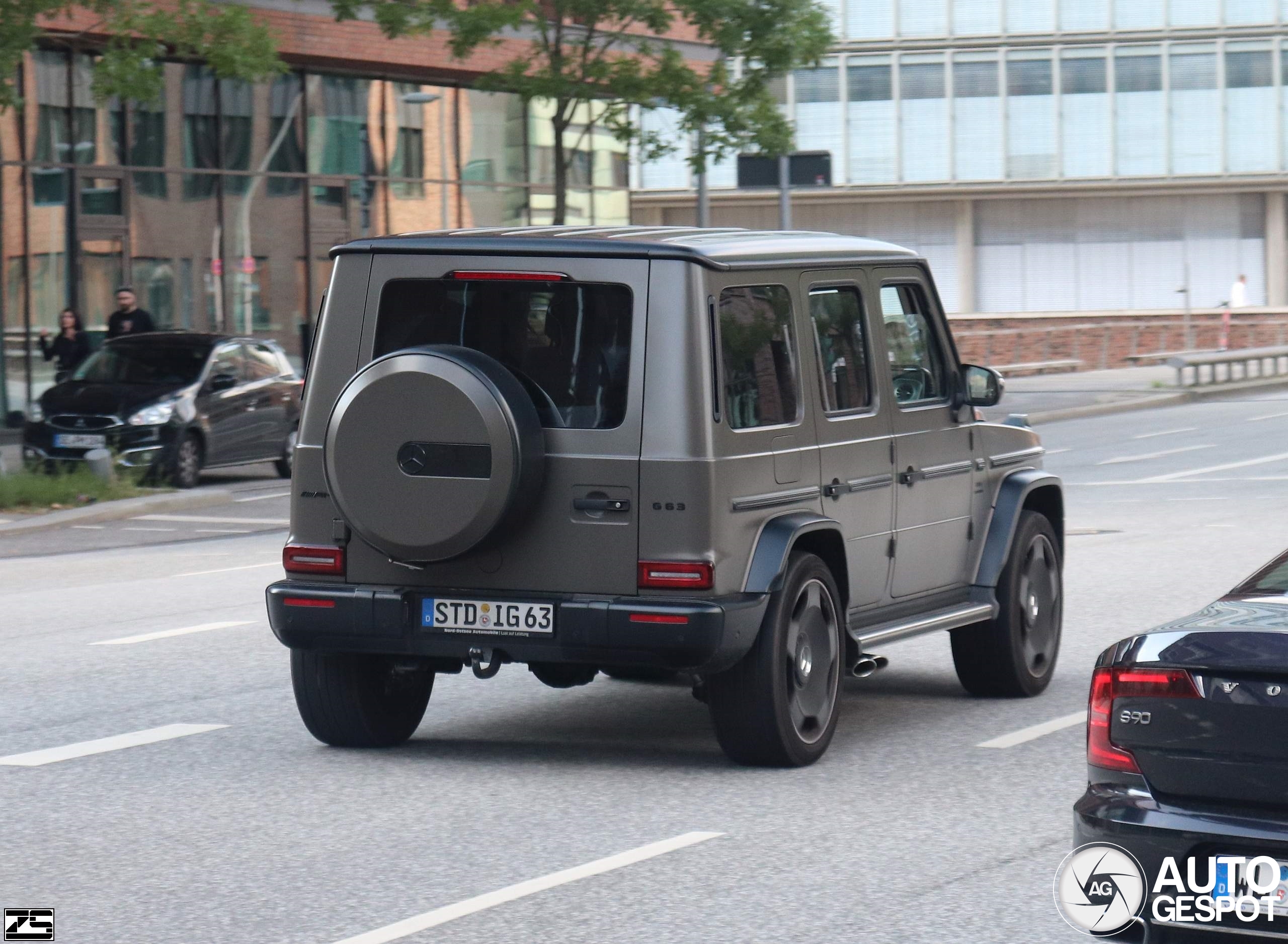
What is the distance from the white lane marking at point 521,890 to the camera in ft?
17.6

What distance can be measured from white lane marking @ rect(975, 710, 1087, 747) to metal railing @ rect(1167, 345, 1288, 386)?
3140 centimetres

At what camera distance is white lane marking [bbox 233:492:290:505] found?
21.5 m

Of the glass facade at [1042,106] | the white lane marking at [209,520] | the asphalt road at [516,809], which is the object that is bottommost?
the asphalt road at [516,809]

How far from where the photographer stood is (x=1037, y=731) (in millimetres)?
8414

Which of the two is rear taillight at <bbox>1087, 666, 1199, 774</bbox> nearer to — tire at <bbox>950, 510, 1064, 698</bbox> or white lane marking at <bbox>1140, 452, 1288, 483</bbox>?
tire at <bbox>950, 510, 1064, 698</bbox>

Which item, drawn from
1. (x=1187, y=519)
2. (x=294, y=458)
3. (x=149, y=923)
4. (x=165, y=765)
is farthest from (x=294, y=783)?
(x=1187, y=519)

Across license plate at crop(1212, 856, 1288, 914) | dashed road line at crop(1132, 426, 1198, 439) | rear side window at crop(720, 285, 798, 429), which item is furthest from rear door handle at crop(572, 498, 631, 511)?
dashed road line at crop(1132, 426, 1198, 439)

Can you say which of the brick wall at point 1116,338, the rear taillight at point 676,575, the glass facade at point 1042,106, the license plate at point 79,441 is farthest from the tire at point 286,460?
the glass facade at point 1042,106

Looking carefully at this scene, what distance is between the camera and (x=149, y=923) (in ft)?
18.0

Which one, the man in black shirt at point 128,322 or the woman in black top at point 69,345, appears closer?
the man in black shirt at point 128,322

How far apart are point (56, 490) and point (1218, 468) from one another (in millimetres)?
12112

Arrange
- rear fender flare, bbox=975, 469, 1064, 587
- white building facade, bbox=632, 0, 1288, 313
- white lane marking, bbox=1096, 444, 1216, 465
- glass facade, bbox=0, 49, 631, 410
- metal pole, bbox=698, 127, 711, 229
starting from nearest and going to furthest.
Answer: rear fender flare, bbox=975, 469, 1064, 587 → white lane marking, bbox=1096, 444, 1216, 465 → metal pole, bbox=698, 127, 711, 229 → glass facade, bbox=0, 49, 631, 410 → white building facade, bbox=632, 0, 1288, 313

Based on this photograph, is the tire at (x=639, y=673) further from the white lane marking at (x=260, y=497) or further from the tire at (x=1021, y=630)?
the white lane marking at (x=260, y=497)

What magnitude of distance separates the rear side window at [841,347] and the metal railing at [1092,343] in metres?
37.6
